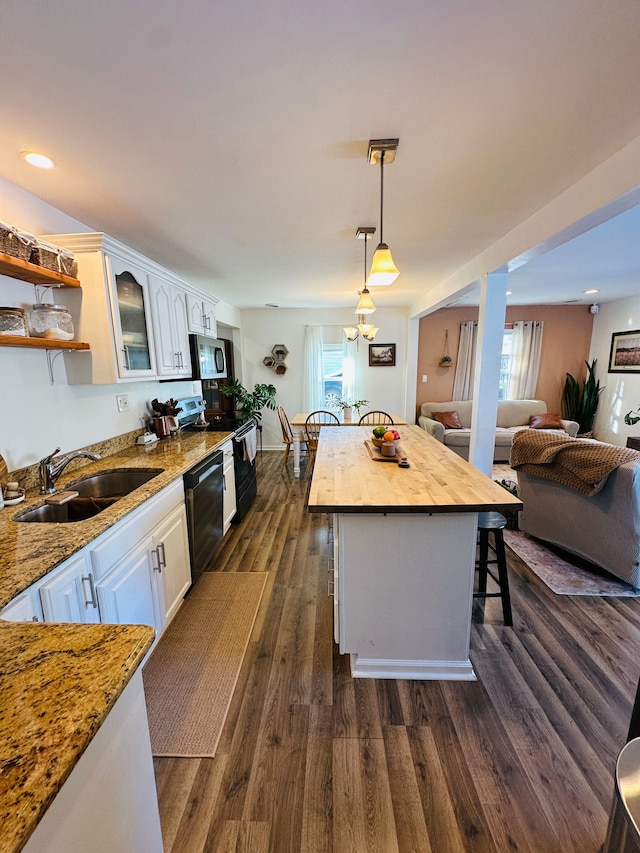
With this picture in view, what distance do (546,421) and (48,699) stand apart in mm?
6572

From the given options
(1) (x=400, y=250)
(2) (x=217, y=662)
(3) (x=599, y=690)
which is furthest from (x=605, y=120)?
(2) (x=217, y=662)

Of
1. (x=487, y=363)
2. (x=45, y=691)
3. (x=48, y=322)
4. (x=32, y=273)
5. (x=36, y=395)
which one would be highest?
(x=32, y=273)

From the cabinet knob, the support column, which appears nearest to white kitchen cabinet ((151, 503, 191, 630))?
the cabinet knob

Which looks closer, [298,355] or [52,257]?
[52,257]

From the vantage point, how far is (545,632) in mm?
2061

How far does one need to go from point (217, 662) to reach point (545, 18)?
2.77 m

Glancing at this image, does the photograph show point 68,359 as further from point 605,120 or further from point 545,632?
point 545,632

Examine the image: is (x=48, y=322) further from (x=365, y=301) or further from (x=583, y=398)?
(x=583, y=398)

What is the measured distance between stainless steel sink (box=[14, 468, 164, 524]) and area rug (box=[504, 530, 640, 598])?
2.77 meters

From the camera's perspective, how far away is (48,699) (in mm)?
643

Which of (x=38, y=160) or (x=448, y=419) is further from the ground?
(x=38, y=160)

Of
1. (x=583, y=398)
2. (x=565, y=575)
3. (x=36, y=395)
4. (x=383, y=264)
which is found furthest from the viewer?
(x=583, y=398)

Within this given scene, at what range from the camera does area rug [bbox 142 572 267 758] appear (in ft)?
4.99

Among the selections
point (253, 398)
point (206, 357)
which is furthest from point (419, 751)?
point (253, 398)
